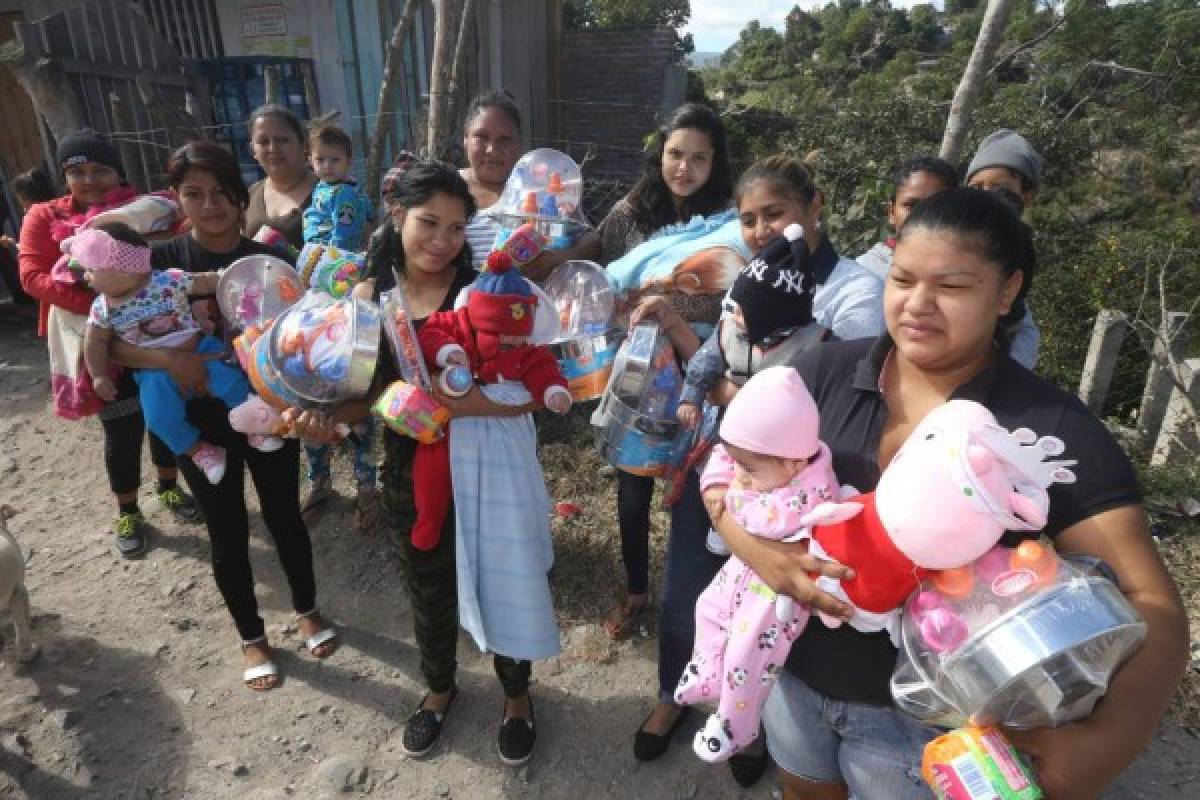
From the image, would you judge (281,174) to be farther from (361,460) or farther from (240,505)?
(240,505)

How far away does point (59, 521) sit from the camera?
412 cm

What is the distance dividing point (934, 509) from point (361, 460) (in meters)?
3.43

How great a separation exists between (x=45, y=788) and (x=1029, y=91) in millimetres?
12765

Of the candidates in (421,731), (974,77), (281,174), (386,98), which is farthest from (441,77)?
(421,731)

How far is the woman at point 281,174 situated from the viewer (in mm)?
3611

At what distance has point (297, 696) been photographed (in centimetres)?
292

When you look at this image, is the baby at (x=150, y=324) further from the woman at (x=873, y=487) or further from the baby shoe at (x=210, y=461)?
the woman at (x=873, y=487)

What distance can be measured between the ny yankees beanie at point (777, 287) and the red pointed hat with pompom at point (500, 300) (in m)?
0.61

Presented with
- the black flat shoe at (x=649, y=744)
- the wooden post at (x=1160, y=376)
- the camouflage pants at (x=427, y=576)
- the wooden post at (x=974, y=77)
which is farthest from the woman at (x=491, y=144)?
the wooden post at (x=1160, y=376)

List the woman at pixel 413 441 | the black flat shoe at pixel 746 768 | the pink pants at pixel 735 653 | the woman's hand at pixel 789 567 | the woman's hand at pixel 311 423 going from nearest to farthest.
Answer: the woman's hand at pixel 789 567, the pink pants at pixel 735 653, the woman's hand at pixel 311 423, the woman at pixel 413 441, the black flat shoe at pixel 746 768

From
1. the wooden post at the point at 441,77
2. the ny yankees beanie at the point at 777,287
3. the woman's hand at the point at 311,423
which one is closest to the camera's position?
the ny yankees beanie at the point at 777,287

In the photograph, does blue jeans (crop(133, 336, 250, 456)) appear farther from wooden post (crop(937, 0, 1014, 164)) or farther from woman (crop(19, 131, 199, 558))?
wooden post (crop(937, 0, 1014, 164))

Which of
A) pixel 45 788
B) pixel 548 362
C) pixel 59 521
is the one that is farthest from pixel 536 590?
pixel 59 521

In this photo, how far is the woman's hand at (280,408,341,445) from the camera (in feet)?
6.63
